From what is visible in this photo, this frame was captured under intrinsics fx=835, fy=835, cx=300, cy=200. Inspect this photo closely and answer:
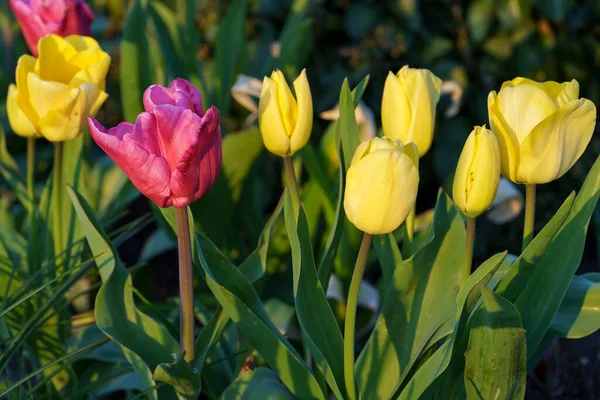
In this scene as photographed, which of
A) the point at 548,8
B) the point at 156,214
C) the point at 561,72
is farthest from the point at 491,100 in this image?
the point at 561,72

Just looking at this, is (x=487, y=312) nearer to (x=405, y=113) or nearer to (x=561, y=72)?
(x=405, y=113)

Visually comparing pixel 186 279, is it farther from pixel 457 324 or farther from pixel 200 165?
pixel 457 324

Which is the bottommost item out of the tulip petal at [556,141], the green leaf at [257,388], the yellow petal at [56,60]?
the green leaf at [257,388]

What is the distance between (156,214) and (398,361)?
54 cm

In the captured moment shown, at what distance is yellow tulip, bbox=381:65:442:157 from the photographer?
89cm

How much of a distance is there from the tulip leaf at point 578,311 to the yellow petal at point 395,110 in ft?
0.90

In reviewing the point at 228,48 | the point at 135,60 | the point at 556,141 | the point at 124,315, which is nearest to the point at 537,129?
the point at 556,141

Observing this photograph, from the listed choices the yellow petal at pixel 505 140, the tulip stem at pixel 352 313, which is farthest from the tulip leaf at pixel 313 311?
the yellow petal at pixel 505 140

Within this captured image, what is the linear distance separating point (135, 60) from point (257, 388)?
0.78m

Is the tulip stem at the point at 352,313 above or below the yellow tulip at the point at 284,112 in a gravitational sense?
below

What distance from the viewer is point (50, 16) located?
4.02 ft

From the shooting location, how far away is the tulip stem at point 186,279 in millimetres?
857

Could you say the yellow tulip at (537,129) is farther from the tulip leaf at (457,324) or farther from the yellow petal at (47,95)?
the yellow petal at (47,95)

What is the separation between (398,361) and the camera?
0.98 m
